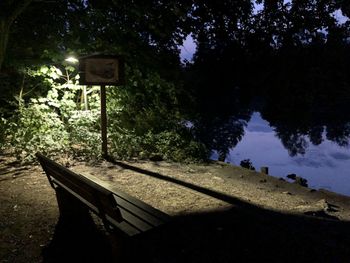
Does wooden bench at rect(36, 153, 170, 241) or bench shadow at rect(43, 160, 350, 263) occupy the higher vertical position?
wooden bench at rect(36, 153, 170, 241)

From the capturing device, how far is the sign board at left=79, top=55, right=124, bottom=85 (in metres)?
8.15

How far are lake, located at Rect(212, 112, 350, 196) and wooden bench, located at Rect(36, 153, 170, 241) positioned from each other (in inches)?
834

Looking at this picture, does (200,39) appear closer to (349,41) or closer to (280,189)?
(280,189)

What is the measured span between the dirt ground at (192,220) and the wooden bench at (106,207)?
146 millimetres

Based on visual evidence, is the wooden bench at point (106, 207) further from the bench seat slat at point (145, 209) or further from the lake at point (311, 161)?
the lake at point (311, 161)

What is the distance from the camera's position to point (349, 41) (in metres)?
31.5

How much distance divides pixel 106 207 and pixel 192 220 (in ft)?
6.48

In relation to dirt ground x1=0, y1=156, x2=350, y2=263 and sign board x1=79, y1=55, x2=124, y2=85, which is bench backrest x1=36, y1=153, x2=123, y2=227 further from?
sign board x1=79, y1=55, x2=124, y2=85

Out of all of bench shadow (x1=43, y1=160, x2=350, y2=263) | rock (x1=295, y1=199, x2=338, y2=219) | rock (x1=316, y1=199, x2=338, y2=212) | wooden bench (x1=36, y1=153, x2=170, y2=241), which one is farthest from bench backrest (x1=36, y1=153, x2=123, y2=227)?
rock (x1=316, y1=199, x2=338, y2=212)

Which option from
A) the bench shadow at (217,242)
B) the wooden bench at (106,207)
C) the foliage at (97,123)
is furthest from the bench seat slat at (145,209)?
the foliage at (97,123)

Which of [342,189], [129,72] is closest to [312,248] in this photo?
[129,72]

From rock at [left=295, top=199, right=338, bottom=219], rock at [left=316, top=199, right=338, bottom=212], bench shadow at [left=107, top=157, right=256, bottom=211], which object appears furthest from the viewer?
rock at [left=316, top=199, right=338, bottom=212]

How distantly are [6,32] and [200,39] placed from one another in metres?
9.63

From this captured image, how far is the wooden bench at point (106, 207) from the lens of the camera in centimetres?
318
